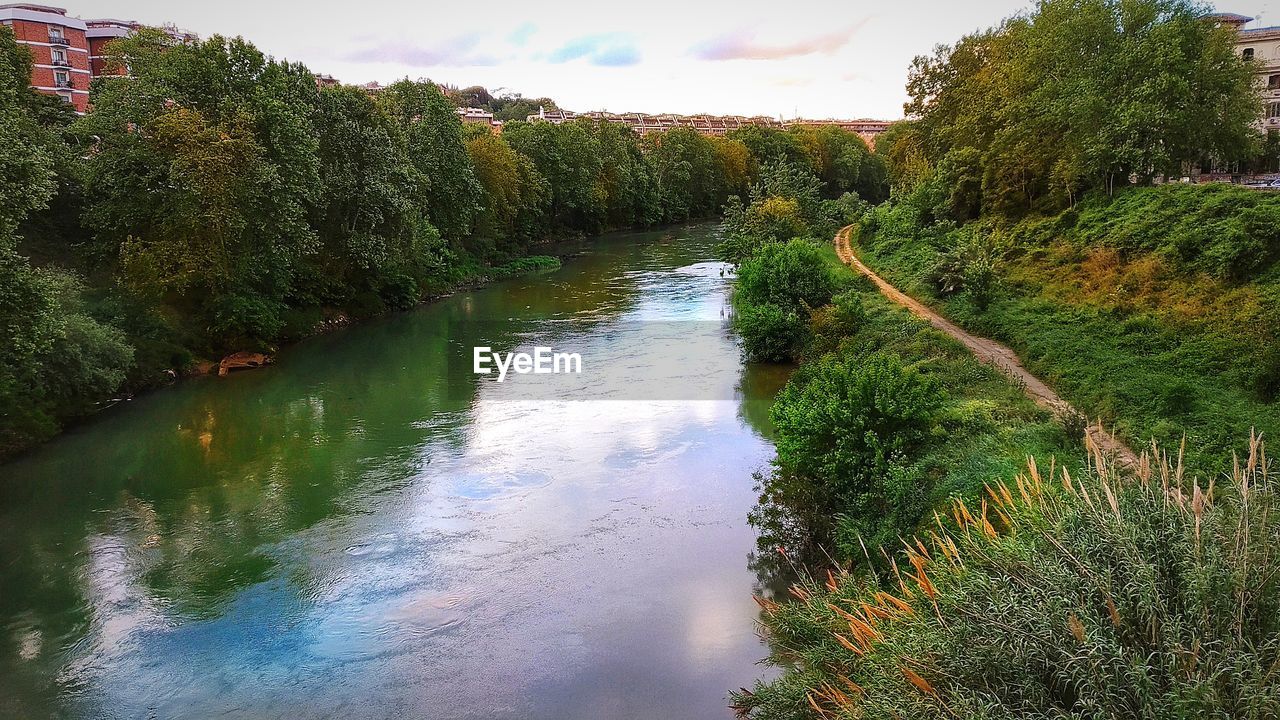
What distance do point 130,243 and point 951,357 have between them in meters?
23.4

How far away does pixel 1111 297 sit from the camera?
853 inches

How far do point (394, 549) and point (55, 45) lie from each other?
6968 cm

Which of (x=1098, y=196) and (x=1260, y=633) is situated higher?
(x=1098, y=196)

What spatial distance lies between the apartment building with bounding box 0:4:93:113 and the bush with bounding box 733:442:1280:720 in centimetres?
7347

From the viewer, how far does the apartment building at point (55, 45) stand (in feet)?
206

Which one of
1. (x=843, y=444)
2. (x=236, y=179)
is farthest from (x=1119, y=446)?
(x=236, y=179)

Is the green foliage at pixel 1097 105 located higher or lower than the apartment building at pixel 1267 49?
lower

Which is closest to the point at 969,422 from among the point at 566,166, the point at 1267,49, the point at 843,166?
the point at 1267,49

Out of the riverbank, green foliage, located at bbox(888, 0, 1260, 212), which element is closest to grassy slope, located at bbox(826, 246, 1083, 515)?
the riverbank

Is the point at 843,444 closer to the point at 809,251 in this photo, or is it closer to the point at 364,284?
the point at 809,251

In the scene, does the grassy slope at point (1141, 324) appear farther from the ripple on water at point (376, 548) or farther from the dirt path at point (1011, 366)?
the ripple on water at point (376, 548)

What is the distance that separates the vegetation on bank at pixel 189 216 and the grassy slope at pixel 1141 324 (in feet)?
68.1

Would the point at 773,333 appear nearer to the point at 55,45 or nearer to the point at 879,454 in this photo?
the point at 879,454

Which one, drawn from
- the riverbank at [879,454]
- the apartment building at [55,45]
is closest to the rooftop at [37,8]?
the apartment building at [55,45]
